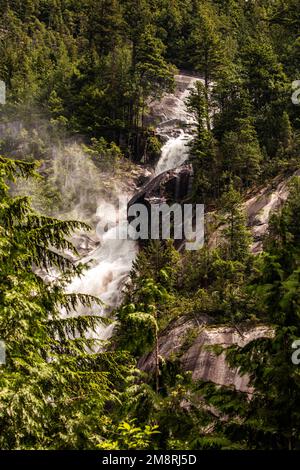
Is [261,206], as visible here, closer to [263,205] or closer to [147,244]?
[263,205]

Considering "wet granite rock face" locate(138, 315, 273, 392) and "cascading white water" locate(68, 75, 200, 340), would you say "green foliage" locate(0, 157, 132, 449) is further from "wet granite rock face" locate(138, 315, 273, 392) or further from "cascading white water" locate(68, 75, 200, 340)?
"cascading white water" locate(68, 75, 200, 340)

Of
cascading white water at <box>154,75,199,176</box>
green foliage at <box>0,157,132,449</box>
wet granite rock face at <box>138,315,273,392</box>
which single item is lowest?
wet granite rock face at <box>138,315,273,392</box>

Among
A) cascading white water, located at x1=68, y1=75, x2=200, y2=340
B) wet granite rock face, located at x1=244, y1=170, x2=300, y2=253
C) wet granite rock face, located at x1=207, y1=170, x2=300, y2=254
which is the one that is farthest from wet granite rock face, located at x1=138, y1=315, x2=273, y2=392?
wet granite rock face, located at x1=244, y1=170, x2=300, y2=253

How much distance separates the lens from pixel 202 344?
69.0 ft

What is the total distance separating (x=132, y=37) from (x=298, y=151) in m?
28.3

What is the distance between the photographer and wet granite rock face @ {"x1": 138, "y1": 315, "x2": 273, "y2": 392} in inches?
774

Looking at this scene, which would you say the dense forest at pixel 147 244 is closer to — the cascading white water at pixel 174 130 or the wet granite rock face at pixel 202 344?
the wet granite rock face at pixel 202 344

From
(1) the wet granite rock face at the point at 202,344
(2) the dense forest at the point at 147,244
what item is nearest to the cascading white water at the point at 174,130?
(2) the dense forest at the point at 147,244

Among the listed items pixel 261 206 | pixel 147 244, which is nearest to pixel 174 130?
pixel 147 244

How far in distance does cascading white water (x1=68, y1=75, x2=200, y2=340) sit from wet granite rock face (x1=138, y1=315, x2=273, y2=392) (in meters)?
3.72

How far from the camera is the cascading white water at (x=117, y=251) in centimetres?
3473

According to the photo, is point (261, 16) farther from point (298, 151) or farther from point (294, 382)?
point (294, 382)

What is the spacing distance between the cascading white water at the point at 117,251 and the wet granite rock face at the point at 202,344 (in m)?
3.72

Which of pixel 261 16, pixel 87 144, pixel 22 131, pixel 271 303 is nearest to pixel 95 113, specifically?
pixel 87 144
